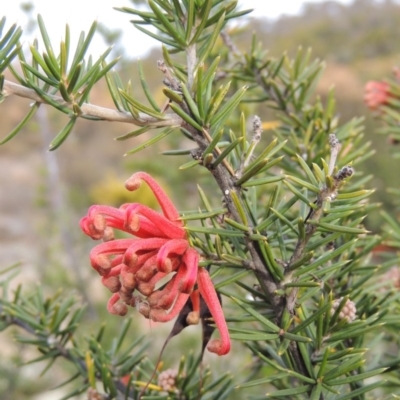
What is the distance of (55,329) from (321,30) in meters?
14.6

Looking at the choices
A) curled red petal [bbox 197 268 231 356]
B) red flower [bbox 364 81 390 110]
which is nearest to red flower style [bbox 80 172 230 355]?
curled red petal [bbox 197 268 231 356]

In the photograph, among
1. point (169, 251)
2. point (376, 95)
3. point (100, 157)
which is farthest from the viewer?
point (100, 157)

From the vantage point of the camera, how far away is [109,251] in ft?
1.49

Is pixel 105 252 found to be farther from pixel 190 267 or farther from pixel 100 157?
pixel 100 157

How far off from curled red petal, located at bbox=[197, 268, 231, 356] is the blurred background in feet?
4.83

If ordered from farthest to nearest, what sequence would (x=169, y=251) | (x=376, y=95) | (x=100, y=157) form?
(x=100, y=157)
(x=376, y=95)
(x=169, y=251)

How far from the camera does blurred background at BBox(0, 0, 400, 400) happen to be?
3.21 meters

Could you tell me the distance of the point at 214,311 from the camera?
1.42ft

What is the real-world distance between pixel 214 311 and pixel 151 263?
75 millimetres

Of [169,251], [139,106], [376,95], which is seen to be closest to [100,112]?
[139,106]

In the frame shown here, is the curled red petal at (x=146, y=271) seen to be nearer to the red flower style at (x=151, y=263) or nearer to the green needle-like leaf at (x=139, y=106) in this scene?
the red flower style at (x=151, y=263)

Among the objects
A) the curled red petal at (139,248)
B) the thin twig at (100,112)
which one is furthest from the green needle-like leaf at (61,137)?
the curled red petal at (139,248)

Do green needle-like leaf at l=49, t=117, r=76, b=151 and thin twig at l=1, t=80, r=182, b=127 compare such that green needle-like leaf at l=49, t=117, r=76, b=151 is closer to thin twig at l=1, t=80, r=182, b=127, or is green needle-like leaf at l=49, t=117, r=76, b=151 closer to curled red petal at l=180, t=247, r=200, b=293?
thin twig at l=1, t=80, r=182, b=127

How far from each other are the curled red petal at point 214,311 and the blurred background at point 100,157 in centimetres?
147
